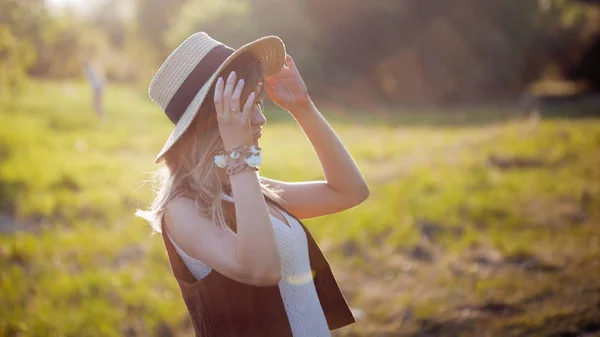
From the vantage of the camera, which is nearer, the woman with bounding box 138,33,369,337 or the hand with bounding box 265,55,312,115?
the woman with bounding box 138,33,369,337

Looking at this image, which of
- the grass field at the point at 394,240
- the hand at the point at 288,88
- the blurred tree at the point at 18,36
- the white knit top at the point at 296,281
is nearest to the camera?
the white knit top at the point at 296,281

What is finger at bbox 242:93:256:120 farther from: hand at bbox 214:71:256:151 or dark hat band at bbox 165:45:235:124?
dark hat band at bbox 165:45:235:124

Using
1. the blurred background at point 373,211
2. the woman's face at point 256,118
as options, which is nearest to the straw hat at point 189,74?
the woman's face at point 256,118

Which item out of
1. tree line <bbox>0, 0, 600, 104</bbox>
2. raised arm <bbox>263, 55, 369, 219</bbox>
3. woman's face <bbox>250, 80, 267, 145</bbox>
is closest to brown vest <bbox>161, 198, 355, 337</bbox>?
woman's face <bbox>250, 80, 267, 145</bbox>

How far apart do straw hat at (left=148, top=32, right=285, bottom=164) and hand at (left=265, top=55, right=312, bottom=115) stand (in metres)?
0.28

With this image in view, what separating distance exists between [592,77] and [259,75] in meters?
26.0

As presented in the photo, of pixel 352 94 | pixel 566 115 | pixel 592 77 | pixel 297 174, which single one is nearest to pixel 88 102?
pixel 352 94

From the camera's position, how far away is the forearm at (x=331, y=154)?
266cm

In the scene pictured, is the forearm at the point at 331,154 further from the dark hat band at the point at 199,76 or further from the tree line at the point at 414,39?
the tree line at the point at 414,39

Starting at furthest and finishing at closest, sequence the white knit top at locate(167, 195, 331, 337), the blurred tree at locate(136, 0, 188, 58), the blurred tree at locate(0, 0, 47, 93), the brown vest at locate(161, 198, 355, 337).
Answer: the blurred tree at locate(136, 0, 188, 58) < the blurred tree at locate(0, 0, 47, 93) < the white knit top at locate(167, 195, 331, 337) < the brown vest at locate(161, 198, 355, 337)

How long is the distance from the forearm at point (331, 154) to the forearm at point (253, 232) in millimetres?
675

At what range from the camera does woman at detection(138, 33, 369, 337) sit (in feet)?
6.70

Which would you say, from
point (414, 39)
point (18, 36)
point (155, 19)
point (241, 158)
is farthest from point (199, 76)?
point (155, 19)

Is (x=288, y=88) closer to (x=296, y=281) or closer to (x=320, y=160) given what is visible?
(x=320, y=160)
